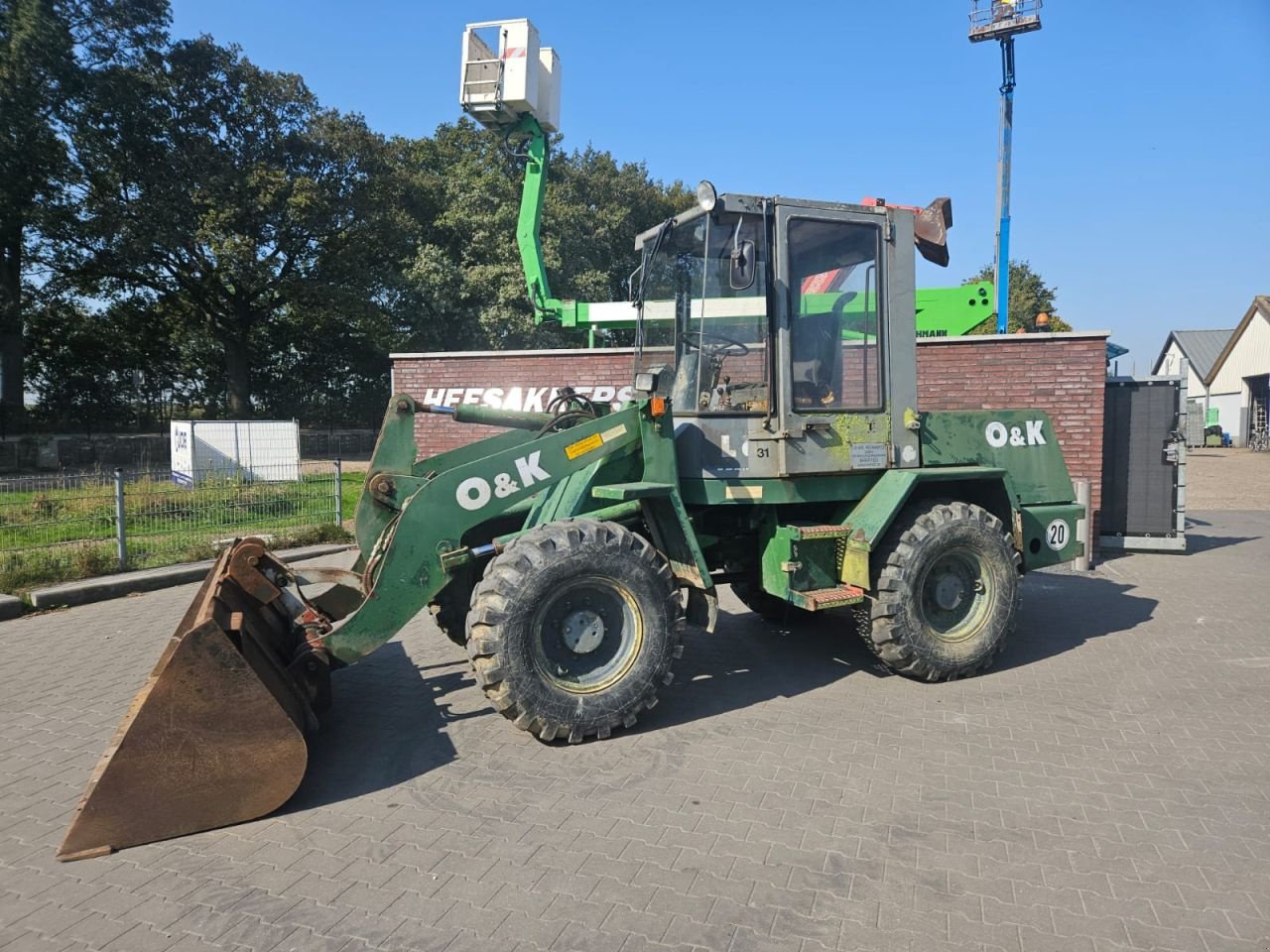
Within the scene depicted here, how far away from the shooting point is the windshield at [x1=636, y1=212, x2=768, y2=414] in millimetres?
5086

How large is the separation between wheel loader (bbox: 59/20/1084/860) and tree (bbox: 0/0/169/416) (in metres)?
28.0

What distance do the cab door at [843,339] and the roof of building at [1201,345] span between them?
181 feet

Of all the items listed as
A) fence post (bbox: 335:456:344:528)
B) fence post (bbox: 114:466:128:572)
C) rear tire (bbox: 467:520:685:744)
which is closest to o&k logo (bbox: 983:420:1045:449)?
rear tire (bbox: 467:520:685:744)

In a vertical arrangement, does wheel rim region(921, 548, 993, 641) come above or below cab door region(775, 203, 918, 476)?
below

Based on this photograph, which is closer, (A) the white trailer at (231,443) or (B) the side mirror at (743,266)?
(B) the side mirror at (743,266)

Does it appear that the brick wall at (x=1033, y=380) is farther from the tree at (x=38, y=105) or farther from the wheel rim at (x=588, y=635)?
the tree at (x=38, y=105)

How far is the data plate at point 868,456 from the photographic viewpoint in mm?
5398

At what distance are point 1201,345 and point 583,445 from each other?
2445 inches

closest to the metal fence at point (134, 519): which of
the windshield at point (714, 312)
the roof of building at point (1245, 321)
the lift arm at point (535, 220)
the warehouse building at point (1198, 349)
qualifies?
the lift arm at point (535, 220)

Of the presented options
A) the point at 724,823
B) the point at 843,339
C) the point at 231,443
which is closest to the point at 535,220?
the point at 231,443

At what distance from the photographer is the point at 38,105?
25156 millimetres

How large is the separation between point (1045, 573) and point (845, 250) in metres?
5.94

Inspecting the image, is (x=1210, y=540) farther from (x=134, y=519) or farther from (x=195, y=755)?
(x=134, y=519)

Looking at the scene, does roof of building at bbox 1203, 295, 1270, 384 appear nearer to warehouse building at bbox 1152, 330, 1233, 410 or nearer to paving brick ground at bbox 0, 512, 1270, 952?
warehouse building at bbox 1152, 330, 1233, 410
